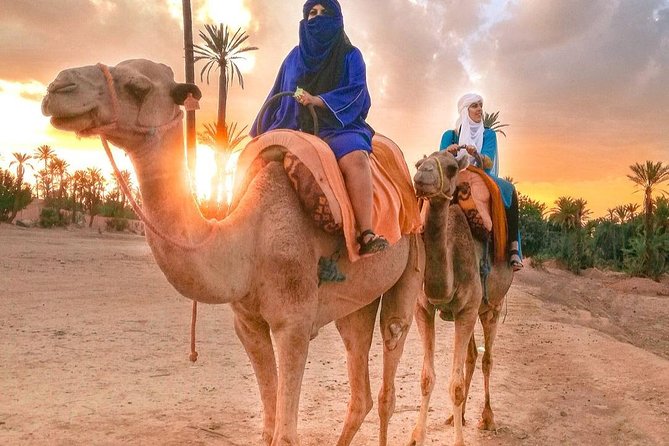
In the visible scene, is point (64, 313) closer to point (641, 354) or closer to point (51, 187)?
point (641, 354)

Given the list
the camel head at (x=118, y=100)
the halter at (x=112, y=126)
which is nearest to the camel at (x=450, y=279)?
the camel head at (x=118, y=100)

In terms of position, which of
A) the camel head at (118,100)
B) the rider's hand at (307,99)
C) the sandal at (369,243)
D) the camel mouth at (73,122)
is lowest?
the sandal at (369,243)

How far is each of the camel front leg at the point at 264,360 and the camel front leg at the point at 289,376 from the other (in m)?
0.38

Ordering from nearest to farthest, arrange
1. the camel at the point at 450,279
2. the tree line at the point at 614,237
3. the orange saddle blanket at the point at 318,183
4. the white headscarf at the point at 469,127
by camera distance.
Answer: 1. the orange saddle blanket at the point at 318,183
2. the camel at the point at 450,279
3. the white headscarf at the point at 469,127
4. the tree line at the point at 614,237

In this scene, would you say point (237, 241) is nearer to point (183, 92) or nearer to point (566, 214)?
point (183, 92)

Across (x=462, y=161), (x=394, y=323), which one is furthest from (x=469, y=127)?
(x=394, y=323)

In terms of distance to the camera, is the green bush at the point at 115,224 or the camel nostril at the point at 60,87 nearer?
the camel nostril at the point at 60,87

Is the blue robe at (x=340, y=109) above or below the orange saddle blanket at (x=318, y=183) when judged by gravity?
above

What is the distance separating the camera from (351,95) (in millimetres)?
3857

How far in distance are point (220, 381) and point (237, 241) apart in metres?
4.77

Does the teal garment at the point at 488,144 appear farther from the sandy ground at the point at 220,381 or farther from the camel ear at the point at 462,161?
the sandy ground at the point at 220,381

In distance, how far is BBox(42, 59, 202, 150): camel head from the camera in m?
2.44

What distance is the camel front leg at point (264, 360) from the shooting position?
357 centimetres

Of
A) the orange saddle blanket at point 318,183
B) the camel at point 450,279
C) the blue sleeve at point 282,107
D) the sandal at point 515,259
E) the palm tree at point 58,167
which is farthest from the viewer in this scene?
the palm tree at point 58,167
